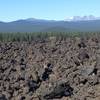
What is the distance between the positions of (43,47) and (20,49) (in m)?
1.96

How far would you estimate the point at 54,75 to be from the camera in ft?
70.6

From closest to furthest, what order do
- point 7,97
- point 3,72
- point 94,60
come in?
point 7,97 → point 94,60 → point 3,72

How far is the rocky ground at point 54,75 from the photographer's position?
63.4 ft

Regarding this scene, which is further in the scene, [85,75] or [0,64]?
[0,64]

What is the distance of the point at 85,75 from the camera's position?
66.8 ft

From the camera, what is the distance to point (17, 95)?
19.7 meters

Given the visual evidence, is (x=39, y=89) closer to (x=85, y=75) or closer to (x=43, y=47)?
(x=85, y=75)

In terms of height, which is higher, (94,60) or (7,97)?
(94,60)

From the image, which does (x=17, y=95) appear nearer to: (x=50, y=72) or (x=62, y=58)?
(x=50, y=72)

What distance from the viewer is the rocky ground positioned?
19.3 metres

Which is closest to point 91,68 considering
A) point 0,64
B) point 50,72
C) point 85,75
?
point 85,75

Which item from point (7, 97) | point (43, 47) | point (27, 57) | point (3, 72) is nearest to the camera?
point (7, 97)

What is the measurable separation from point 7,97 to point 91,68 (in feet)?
15.0

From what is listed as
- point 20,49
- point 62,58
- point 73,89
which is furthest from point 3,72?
point 20,49
